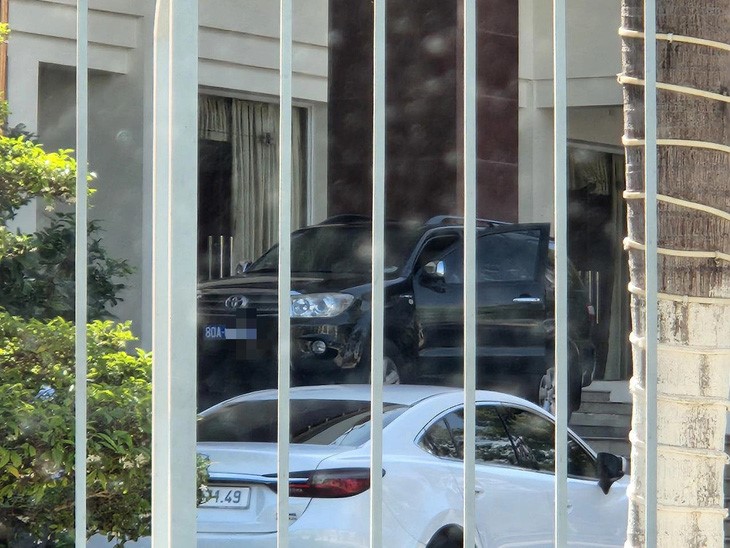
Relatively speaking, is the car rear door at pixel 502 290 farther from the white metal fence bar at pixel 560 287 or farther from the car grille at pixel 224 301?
the white metal fence bar at pixel 560 287

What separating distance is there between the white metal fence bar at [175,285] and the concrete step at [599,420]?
10.6 meters

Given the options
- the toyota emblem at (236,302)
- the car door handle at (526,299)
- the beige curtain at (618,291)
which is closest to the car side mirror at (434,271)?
the car door handle at (526,299)

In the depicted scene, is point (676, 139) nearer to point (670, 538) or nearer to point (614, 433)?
point (670, 538)

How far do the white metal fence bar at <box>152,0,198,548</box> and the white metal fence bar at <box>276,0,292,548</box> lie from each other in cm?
16

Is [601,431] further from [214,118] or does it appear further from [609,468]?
[609,468]

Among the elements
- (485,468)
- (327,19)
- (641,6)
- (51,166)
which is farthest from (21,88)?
(641,6)

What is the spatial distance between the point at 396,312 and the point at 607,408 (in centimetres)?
445

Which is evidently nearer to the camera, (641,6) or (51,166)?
(641,6)

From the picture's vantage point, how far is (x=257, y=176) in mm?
15273

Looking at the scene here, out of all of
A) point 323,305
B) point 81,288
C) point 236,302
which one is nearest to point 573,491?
point 323,305

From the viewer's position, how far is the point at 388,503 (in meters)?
5.60

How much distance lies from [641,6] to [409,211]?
11.6 meters

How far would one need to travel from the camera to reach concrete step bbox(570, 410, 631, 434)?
12.7m

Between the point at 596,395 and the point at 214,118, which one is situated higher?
the point at 214,118
